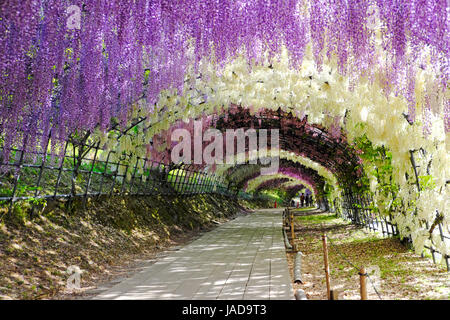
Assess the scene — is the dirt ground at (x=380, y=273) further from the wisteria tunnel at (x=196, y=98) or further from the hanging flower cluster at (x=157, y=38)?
the hanging flower cluster at (x=157, y=38)

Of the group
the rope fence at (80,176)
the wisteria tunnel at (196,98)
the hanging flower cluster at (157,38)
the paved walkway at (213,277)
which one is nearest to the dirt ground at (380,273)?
the wisteria tunnel at (196,98)

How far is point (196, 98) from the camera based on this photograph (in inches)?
397

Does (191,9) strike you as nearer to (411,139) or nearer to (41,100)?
(41,100)

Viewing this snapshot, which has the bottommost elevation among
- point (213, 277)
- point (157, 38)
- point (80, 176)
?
point (213, 277)

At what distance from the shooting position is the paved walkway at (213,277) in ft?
15.4

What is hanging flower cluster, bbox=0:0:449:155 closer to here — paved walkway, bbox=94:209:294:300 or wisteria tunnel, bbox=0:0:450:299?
wisteria tunnel, bbox=0:0:450:299

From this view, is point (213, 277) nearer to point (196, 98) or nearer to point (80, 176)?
point (80, 176)

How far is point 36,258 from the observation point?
18.6 feet

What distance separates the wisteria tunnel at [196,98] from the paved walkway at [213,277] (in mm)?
67

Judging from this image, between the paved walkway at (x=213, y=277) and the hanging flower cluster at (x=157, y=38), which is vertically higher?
the hanging flower cluster at (x=157, y=38)

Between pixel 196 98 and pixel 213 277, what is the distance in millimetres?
5298

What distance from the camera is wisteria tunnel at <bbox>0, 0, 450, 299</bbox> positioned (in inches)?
142

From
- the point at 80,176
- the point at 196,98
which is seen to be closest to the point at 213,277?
the point at 80,176
